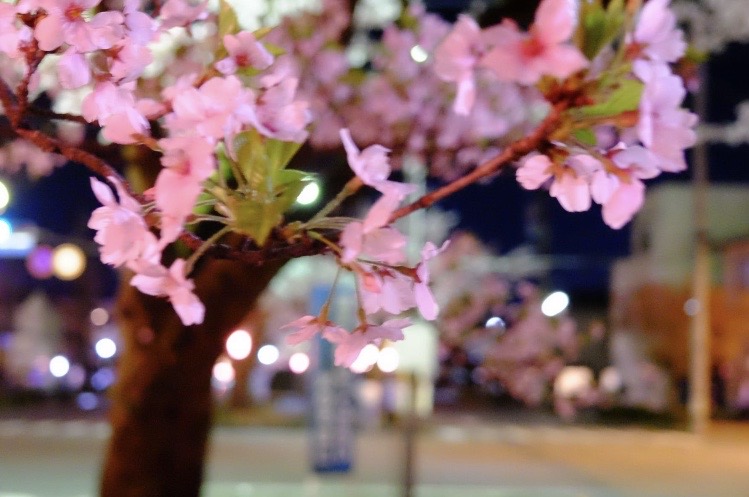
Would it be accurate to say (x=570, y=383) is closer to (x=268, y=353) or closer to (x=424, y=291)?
(x=268, y=353)

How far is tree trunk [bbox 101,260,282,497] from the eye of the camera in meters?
3.81

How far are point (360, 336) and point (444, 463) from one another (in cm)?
1189

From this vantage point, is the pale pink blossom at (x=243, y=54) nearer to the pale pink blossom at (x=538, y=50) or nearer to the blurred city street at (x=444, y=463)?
the pale pink blossom at (x=538, y=50)

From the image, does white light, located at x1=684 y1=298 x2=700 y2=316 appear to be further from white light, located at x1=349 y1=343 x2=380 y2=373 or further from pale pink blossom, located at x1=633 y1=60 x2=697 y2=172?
pale pink blossom, located at x1=633 y1=60 x2=697 y2=172

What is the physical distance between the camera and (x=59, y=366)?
2712 centimetres

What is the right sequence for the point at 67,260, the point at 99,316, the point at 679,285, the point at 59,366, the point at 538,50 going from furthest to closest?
the point at 99,316 → the point at 59,366 → the point at 679,285 → the point at 67,260 → the point at 538,50

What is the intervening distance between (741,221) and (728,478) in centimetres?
1960

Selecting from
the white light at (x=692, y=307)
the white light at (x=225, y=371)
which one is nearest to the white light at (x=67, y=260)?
the white light at (x=225, y=371)

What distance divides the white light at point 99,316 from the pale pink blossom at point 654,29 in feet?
96.4

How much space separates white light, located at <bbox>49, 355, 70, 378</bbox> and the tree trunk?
80.6 ft

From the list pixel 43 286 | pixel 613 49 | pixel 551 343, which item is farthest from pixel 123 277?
pixel 43 286

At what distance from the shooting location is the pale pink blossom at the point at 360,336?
1.44 meters

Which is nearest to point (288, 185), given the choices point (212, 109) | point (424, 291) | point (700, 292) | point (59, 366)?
point (212, 109)

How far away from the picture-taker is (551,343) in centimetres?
1567
